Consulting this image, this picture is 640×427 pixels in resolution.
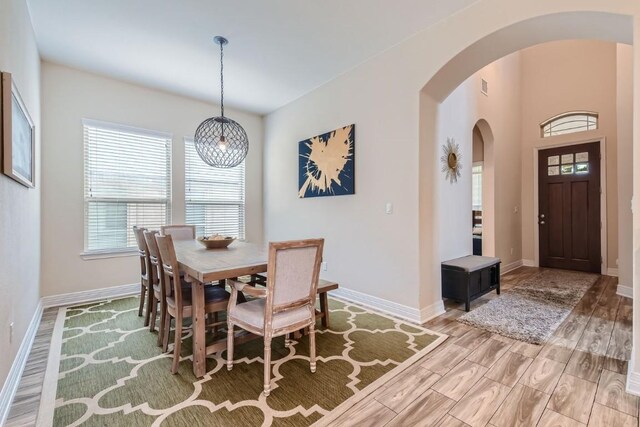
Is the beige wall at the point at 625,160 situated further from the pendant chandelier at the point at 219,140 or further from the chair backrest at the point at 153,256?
the chair backrest at the point at 153,256

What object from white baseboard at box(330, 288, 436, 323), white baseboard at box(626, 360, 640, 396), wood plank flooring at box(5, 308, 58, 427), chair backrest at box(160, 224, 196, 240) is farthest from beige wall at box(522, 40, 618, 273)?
wood plank flooring at box(5, 308, 58, 427)

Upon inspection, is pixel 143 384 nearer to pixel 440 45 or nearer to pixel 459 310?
pixel 459 310

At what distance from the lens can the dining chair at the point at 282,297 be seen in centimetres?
182

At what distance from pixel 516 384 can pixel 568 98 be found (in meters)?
5.78

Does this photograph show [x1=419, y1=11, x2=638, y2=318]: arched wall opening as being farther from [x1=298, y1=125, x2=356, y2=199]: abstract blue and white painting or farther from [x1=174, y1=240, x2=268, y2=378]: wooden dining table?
[x1=174, y1=240, x2=268, y2=378]: wooden dining table

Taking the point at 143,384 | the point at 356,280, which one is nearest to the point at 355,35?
the point at 356,280

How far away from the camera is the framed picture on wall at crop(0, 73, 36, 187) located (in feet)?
5.69

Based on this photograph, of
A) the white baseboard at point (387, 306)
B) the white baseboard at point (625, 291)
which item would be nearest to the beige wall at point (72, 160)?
the white baseboard at point (387, 306)

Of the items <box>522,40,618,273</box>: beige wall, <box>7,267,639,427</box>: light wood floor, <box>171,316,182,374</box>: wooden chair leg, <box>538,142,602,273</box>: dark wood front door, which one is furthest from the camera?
<box>538,142,602,273</box>: dark wood front door

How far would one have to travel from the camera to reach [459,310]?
3291 millimetres

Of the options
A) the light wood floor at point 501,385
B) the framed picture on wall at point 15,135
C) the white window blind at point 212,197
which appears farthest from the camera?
the white window blind at point 212,197

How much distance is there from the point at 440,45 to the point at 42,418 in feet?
13.2

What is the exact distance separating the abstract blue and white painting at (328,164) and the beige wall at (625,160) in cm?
345

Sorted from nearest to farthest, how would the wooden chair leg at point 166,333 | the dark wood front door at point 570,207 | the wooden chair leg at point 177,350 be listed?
the wooden chair leg at point 177,350 < the wooden chair leg at point 166,333 < the dark wood front door at point 570,207
